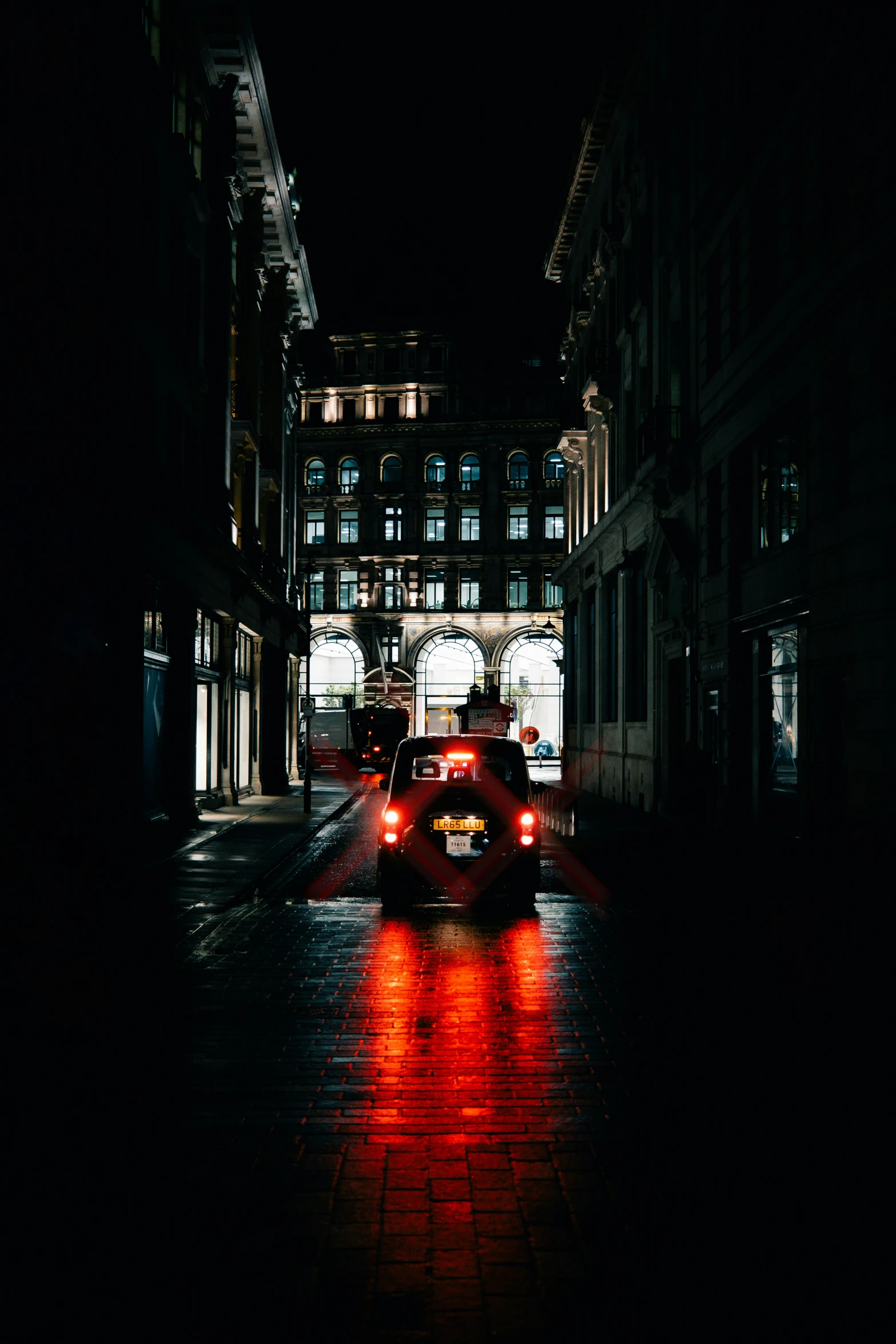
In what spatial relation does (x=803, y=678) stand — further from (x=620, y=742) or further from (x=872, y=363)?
(x=620, y=742)

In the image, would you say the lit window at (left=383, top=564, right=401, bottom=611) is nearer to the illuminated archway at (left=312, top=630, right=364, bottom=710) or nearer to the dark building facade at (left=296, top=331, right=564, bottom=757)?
the dark building facade at (left=296, top=331, right=564, bottom=757)

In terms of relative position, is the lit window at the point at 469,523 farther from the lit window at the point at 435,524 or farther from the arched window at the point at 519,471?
the arched window at the point at 519,471

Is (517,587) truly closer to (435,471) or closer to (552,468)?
(552,468)

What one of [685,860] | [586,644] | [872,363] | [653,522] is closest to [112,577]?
[872,363]

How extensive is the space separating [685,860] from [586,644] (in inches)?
1015

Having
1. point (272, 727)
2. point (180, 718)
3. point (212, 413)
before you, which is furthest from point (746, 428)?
point (272, 727)

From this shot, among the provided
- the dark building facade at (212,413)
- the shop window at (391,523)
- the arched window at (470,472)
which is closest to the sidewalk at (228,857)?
the dark building facade at (212,413)

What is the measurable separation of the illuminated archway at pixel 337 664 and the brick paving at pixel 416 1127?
63067 mm

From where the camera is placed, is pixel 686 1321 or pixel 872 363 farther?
pixel 872 363

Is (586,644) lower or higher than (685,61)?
lower

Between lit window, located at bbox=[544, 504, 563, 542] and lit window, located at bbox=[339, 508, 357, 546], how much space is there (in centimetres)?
1109

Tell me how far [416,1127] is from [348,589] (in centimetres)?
6971

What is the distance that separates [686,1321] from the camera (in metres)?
3.82

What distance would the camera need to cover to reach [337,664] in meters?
74.8
